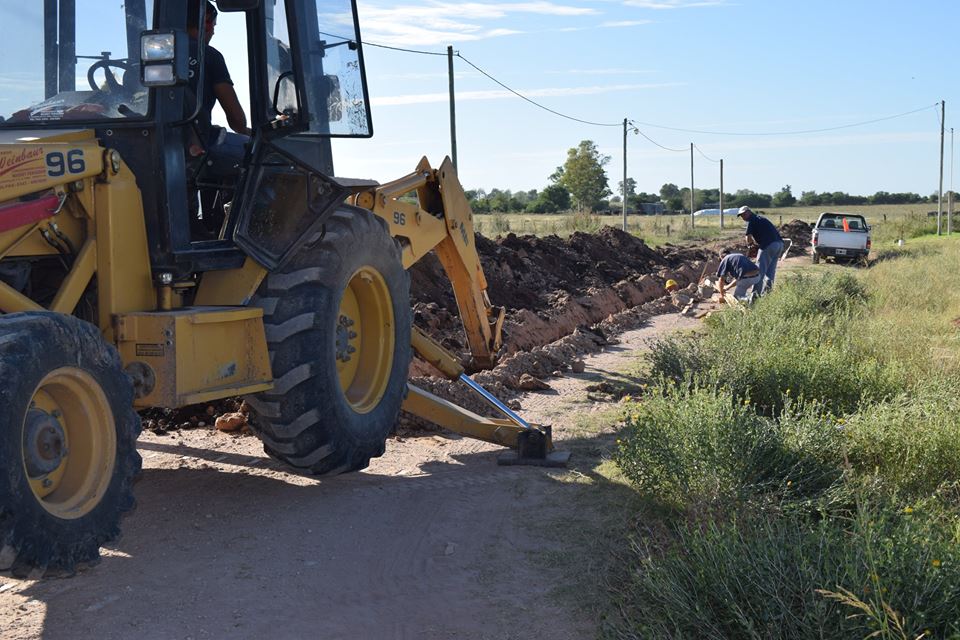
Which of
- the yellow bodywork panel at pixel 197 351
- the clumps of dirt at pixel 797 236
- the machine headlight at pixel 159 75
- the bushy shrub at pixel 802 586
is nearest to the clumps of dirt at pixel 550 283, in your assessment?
the yellow bodywork panel at pixel 197 351

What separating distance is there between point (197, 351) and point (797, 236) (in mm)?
40271

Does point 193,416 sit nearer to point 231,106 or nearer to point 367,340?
point 367,340

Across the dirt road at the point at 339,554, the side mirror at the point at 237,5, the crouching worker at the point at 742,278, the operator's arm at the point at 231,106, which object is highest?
the side mirror at the point at 237,5

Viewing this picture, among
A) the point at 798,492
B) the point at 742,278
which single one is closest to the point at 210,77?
the point at 798,492

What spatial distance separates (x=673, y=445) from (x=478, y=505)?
135cm

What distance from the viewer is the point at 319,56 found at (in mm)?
7145

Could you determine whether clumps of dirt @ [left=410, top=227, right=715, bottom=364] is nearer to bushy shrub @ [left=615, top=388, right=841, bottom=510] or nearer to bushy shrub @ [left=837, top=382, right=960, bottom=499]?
bushy shrub @ [left=615, top=388, right=841, bottom=510]

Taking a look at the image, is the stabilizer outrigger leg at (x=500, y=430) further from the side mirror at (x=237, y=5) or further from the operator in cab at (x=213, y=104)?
the side mirror at (x=237, y=5)

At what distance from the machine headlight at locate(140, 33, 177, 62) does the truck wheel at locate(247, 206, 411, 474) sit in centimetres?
162

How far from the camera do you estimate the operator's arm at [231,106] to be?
6.42 meters

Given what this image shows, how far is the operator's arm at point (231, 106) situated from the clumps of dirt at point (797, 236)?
31409mm

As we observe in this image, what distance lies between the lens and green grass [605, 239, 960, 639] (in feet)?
13.0

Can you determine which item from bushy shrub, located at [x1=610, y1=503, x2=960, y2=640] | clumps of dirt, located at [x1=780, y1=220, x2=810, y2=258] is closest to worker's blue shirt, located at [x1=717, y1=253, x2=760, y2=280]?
bushy shrub, located at [x1=610, y1=503, x2=960, y2=640]

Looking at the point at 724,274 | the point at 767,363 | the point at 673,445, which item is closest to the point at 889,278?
the point at 724,274
